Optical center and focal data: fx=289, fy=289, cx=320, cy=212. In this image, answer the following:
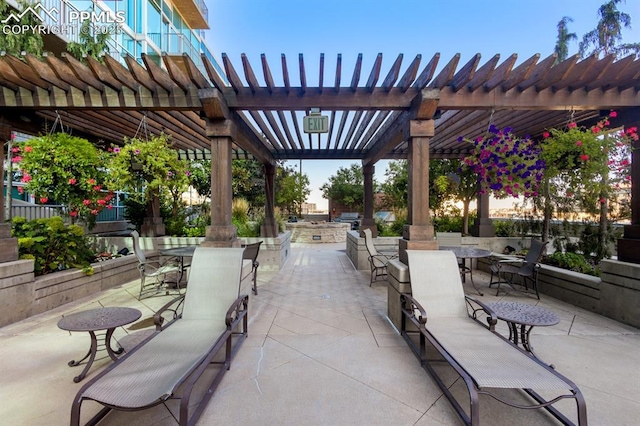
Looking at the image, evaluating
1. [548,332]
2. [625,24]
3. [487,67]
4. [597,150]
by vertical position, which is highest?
[625,24]

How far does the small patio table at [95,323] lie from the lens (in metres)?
2.20

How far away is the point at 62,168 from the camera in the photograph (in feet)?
13.8

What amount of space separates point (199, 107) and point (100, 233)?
5984 mm

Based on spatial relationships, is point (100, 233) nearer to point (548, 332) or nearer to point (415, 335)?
point (415, 335)

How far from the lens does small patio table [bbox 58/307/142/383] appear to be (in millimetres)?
2195

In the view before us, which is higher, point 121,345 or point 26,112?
point 26,112

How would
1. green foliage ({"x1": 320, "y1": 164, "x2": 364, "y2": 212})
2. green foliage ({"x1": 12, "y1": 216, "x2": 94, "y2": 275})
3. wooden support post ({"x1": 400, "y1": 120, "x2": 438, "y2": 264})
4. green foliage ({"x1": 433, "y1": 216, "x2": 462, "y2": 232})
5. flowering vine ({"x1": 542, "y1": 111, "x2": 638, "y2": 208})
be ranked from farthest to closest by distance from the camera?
1. green foliage ({"x1": 320, "y1": 164, "x2": 364, "y2": 212})
2. green foliage ({"x1": 433, "y1": 216, "x2": 462, "y2": 232})
3. green foliage ({"x1": 12, "y1": 216, "x2": 94, "y2": 275})
4. wooden support post ({"x1": 400, "y1": 120, "x2": 438, "y2": 264})
5. flowering vine ({"x1": 542, "y1": 111, "x2": 638, "y2": 208})

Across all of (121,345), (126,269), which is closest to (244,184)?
(126,269)

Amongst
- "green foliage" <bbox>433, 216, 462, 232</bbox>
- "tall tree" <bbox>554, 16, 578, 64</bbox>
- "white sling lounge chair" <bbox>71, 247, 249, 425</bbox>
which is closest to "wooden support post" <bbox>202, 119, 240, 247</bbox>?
"white sling lounge chair" <bbox>71, 247, 249, 425</bbox>

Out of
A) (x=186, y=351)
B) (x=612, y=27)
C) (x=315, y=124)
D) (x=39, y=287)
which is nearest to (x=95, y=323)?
(x=186, y=351)

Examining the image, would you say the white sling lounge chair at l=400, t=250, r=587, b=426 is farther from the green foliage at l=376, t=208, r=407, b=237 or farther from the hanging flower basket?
the green foliage at l=376, t=208, r=407, b=237

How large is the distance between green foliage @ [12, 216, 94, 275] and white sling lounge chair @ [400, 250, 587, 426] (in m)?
4.87

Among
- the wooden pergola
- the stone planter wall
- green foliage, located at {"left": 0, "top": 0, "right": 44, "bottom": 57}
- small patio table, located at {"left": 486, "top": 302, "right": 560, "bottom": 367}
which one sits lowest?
the stone planter wall

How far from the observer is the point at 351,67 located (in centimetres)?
350
